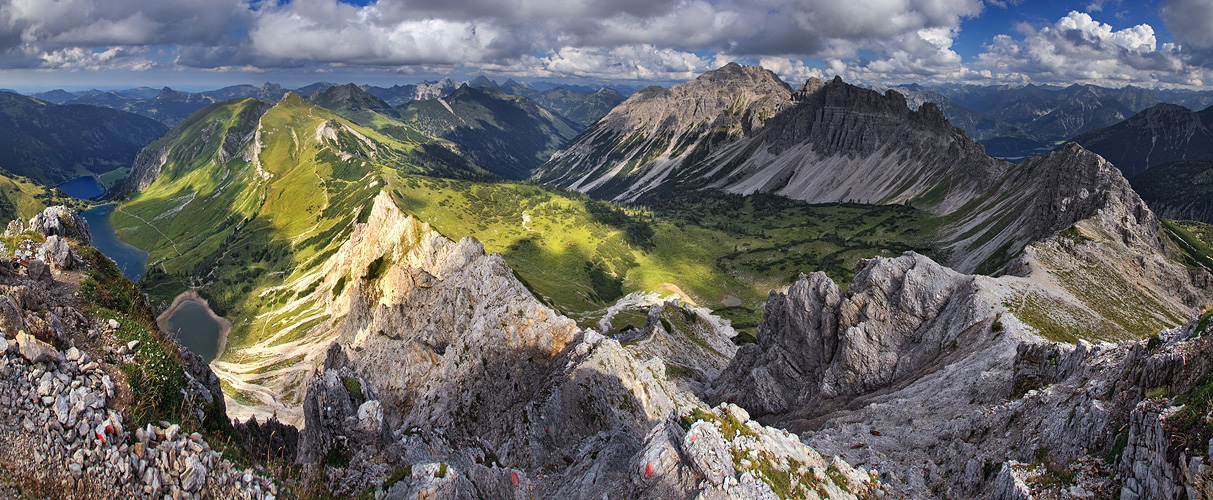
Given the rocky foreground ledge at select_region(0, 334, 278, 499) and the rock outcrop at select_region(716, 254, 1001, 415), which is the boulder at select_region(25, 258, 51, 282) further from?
the rock outcrop at select_region(716, 254, 1001, 415)

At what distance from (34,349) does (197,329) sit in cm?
21223

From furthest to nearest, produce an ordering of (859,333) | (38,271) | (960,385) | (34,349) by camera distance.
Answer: (859,333) → (960,385) → (38,271) → (34,349)

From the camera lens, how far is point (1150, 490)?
1805 centimetres

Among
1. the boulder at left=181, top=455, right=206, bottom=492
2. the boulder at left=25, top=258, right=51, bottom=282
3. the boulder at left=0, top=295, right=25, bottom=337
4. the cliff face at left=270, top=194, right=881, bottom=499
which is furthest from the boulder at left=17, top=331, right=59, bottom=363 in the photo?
the cliff face at left=270, top=194, right=881, bottom=499

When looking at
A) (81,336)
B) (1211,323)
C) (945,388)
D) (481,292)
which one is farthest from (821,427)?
(81,336)

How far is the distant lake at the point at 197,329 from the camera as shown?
551 feet

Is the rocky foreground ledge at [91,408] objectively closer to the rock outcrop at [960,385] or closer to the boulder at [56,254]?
the boulder at [56,254]

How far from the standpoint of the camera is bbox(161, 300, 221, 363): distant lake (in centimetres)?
16791

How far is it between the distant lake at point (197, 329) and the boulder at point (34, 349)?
179m

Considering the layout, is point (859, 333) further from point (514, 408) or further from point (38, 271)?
point (38, 271)

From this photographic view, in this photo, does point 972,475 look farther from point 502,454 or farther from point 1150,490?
point 502,454

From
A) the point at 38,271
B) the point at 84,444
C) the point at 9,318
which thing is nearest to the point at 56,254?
the point at 38,271

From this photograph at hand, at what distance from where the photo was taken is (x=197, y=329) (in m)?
185

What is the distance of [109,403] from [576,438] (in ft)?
102
